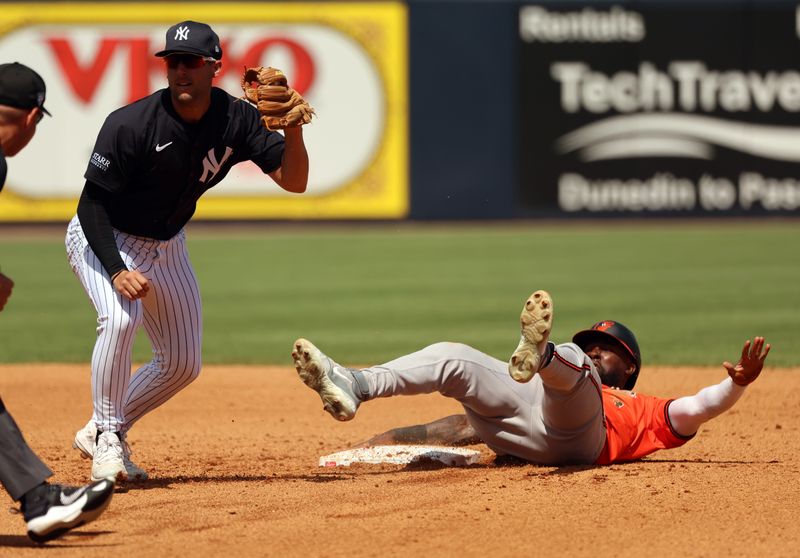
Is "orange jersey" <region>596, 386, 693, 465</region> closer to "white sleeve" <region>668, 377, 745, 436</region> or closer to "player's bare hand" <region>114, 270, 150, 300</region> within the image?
"white sleeve" <region>668, 377, 745, 436</region>

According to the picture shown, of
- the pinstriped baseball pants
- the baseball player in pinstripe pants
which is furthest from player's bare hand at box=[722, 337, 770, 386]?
the pinstriped baseball pants

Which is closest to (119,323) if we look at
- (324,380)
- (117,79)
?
(324,380)

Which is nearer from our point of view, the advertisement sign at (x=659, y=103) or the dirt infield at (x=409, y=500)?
the dirt infield at (x=409, y=500)

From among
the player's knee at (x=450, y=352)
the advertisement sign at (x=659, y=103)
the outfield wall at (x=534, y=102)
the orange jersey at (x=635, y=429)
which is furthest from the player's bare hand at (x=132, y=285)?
the advertisement sign at (x=659, y=103)

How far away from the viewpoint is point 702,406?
4988mm

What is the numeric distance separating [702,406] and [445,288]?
7.74 meters

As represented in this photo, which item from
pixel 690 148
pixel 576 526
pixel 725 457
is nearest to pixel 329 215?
pixel 690 148

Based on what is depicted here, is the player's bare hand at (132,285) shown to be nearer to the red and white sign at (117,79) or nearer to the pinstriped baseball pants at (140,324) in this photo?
the pinstriped baseball pants at (140,324)

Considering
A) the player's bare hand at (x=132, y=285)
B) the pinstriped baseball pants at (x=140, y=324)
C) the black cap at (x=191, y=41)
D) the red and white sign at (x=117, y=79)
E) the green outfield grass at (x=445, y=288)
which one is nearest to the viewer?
the player's bare hand at (x=132, y=285)

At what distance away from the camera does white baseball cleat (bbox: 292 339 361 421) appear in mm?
4402

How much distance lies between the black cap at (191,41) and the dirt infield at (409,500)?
5.81ft

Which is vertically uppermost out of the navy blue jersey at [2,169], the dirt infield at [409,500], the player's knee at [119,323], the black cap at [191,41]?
the black cap at [191,41]

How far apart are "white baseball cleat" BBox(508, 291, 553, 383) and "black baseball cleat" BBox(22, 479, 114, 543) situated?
1.51 metres

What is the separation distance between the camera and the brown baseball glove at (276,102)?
4.83 meters
